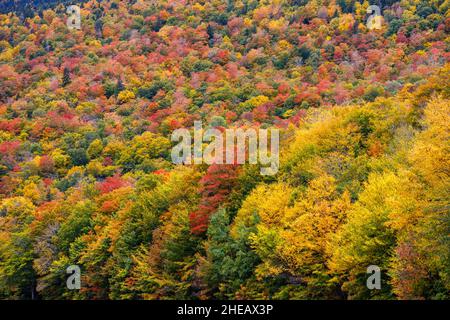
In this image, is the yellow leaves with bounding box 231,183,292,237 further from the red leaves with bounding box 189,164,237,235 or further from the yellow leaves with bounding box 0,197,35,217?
the yellow leaves with bounding box 0,197,35,217

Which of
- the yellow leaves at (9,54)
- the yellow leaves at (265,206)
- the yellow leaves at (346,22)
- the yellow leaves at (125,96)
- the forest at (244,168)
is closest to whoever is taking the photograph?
the forest at (244,168)

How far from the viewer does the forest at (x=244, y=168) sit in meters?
34.1

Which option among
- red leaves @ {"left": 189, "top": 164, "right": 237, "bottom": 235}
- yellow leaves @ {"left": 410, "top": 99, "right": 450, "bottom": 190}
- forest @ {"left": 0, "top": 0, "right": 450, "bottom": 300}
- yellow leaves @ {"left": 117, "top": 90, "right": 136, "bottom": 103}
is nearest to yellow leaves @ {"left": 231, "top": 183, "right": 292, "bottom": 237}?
forest @ {"left": 0, "top": 0, "right": 450, "bottom": 300}

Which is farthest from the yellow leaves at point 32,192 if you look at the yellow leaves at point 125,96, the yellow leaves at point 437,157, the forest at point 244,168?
the yellow leaves at point 437,157

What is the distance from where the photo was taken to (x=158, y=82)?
440 feet

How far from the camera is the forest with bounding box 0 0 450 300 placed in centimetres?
3406

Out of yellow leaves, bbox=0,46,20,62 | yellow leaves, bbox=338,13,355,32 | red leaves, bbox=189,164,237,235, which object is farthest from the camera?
yellow leaves, bbox=0,46,20,62

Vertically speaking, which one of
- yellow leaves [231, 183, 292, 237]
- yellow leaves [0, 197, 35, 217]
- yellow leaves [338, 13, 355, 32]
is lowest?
yellow leaves [231, 183, 292, 237]

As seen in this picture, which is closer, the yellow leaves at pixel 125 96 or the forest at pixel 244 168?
the forest at pixel 244 168

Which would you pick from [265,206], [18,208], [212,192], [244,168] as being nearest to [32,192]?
[18,208]

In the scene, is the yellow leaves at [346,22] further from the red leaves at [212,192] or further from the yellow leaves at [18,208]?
the red leaves at [212,192]

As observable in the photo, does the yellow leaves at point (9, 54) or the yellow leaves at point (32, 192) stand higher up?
the yellow leaves at point (9, 54)

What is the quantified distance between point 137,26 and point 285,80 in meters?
74.0
